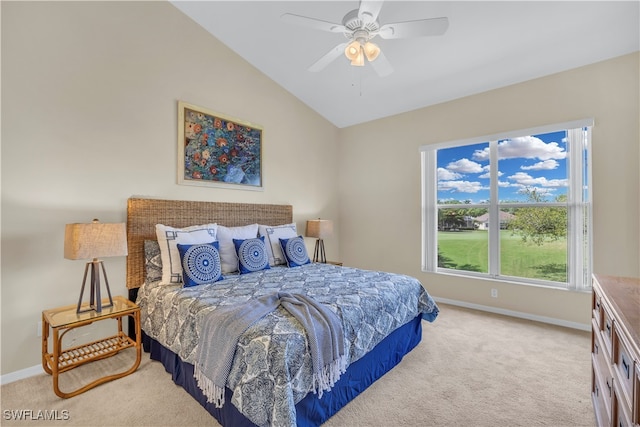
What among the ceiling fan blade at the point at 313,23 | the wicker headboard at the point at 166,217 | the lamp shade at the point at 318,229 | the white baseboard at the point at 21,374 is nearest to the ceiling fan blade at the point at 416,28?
the ceiling fan blade at the point at 313,23

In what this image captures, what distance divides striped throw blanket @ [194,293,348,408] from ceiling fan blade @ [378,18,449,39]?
2038mm

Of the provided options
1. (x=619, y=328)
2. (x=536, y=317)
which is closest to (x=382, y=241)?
(x=536, y=317)

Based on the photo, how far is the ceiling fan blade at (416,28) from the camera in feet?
6.55

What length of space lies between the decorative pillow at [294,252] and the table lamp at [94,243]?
1.63 metres

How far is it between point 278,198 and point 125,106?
2.09 metres

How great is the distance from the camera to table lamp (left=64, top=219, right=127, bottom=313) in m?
2.10

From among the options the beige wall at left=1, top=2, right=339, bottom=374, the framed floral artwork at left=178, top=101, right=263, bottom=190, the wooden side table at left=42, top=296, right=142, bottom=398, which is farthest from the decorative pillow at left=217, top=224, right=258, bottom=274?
the wooden side table at left=42, top=296, right=142, bottom=398

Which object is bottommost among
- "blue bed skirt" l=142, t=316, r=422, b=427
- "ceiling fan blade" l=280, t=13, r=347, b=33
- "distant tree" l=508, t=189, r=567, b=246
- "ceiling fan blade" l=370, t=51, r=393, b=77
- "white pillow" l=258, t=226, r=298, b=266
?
"blue bed skirt" l=142, t=316, r=422, b=427

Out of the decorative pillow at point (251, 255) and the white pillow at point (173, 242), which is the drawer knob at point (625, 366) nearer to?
the decorative pillow at point (251, 255)

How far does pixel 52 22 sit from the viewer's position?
2.41 m

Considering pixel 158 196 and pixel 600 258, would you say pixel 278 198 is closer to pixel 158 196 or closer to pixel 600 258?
pixel 158 196

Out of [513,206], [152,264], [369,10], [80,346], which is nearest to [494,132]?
[513,206]

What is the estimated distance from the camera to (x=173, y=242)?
2.70m

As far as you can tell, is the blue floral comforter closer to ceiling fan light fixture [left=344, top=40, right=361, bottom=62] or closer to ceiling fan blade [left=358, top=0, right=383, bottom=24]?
ceiling fan light fixture [left=344, top=40, right=361, bottom=62]
